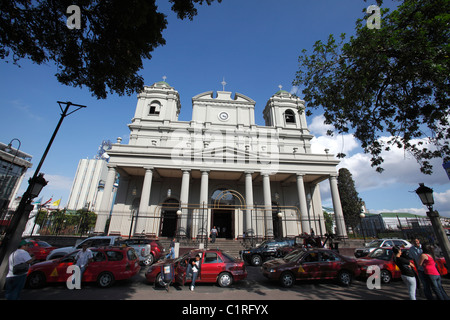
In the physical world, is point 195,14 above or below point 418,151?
above

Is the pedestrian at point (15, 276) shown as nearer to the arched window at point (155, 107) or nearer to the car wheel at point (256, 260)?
the car wheel at point (256, 260)

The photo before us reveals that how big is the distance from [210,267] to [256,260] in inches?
238

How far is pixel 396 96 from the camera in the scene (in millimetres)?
8227

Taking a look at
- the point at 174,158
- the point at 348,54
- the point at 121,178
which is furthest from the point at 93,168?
the point at 348,54

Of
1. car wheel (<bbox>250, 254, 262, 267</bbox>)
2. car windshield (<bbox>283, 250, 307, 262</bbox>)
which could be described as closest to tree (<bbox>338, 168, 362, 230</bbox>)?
car wheel (<bbox>250, 254, 262, 267</bbox>)

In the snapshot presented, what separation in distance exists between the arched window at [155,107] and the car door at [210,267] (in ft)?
79.9

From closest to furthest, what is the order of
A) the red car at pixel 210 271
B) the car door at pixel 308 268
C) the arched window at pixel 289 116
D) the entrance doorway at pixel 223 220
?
the red car at pixel 210 271, the car door at pixel 308 268, the entrance doorway at pixel 223 220, the arched window at pixel 289 116

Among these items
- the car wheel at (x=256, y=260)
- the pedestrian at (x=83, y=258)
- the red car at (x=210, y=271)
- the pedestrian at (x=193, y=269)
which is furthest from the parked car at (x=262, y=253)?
the pedestrian at (x=83, y=258)

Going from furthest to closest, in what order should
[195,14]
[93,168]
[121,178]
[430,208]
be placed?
1. [93,168]
2. [121,178]
3. [430,208]
4. [195,14]

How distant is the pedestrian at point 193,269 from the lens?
6.72m

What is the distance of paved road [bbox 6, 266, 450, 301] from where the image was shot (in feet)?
19.7

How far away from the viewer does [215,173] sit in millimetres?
22562

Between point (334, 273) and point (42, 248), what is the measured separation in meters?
16.0
